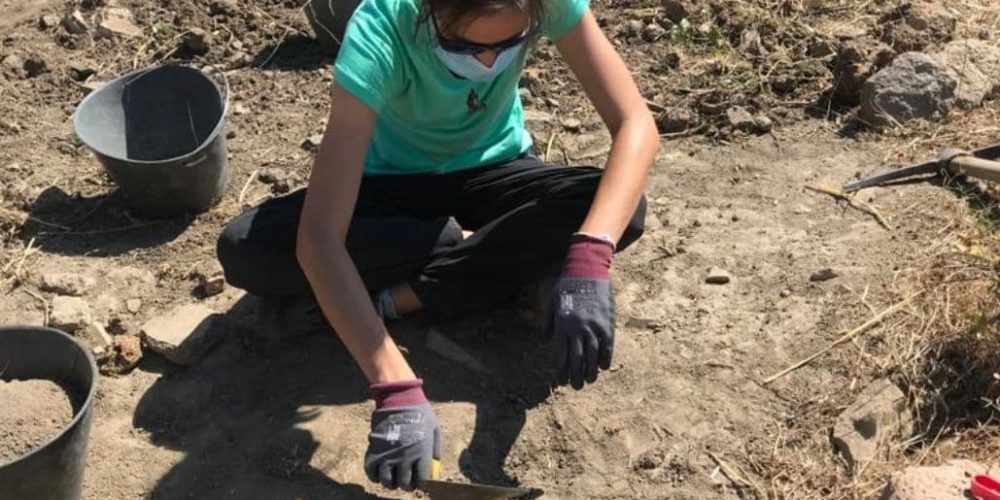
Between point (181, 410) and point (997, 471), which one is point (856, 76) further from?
point (181, 410)

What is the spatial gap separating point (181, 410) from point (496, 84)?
42.4 inches

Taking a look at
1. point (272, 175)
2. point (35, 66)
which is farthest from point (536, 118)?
point (35, 66)

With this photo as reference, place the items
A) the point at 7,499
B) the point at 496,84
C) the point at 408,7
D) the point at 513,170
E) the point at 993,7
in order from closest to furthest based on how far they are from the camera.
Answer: the point at 7,499 < the point at 408,7 < the point at 496,84 < the point at 513,170 < the point at 993,7

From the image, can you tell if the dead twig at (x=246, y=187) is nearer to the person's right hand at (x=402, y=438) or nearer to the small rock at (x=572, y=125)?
the small rock at (x=572, y=125)

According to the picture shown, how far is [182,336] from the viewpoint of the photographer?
2977 millimetres

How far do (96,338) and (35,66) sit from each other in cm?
161

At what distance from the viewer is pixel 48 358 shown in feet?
8.54

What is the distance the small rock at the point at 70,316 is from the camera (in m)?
3.05

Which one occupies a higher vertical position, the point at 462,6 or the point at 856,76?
the point at 462,6

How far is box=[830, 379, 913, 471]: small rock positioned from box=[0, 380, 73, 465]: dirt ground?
5.46 ft

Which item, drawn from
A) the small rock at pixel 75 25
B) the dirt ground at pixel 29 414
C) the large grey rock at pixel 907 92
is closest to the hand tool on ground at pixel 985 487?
the large grey rock at pixel 907 92

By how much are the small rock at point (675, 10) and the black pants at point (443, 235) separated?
160 cm

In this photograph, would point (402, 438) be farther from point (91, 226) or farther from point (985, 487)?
point (91, 226)

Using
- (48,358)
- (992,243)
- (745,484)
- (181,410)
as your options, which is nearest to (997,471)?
(745,484)
